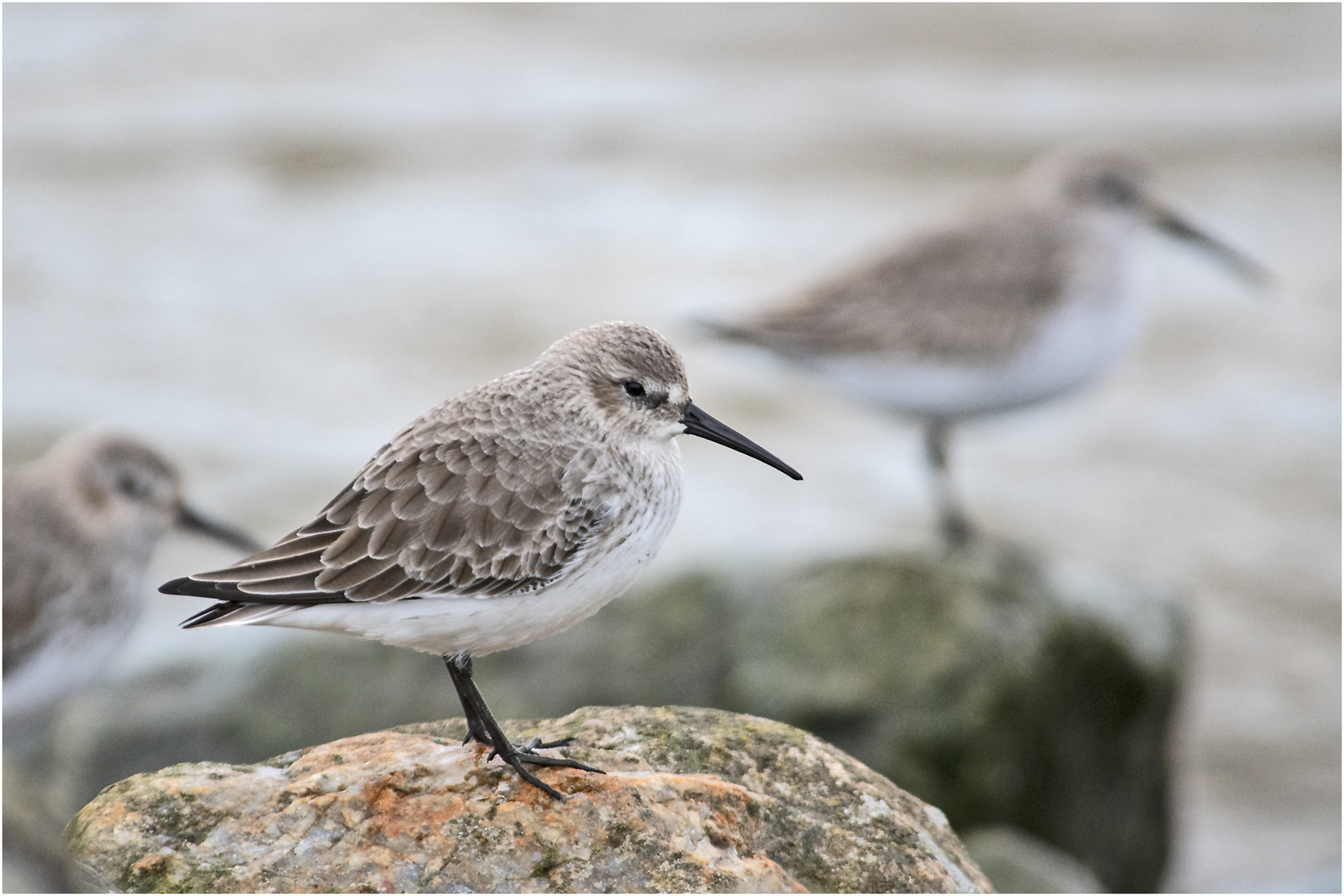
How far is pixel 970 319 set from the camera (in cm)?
854

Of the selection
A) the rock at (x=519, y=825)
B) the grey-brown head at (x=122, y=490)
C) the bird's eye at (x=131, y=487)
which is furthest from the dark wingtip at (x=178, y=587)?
the bird's eye at (x=131, y=487)

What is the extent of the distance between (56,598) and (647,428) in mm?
3669

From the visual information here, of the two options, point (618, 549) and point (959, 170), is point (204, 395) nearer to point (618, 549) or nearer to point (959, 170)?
point (959, 170)

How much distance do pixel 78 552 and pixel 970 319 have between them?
4.98m

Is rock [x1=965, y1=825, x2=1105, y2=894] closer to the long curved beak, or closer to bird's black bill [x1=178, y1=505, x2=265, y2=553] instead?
bird's black bill [x1=178, y1=505, x2=265, y2=553]

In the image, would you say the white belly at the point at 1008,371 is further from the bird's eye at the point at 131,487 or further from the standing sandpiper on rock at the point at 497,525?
the standing sandpiper on rock at the point at 497,525

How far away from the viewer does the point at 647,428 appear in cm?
468

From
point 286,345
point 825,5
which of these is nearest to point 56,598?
point 286,345

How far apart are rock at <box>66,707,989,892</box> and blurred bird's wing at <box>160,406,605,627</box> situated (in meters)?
0.55

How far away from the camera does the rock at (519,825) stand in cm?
397

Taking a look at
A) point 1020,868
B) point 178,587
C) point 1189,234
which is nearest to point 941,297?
point 1189,234

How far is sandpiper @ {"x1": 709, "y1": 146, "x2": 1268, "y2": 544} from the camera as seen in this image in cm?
856

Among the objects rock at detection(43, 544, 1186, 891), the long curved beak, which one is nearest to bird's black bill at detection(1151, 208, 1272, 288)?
the long curved beak

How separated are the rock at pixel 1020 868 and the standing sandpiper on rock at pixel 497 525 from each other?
10.1ft
